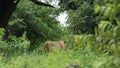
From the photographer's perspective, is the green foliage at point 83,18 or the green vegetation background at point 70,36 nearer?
the green vegetation background at point 70,36

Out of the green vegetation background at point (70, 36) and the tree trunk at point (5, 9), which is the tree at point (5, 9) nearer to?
the tree trunk at point (5, 9)

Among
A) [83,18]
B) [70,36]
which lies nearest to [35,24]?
[83,18]

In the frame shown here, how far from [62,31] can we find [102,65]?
23.9 m

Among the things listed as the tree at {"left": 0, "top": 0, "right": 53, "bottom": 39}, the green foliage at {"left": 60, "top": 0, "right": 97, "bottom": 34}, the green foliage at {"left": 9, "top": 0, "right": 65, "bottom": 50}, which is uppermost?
the tree at {"left": 0, "top": 0, "right": 53, "bottom": 39}

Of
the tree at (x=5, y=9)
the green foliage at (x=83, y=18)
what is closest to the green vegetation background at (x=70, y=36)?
the green foliage at (x=83, y=18)

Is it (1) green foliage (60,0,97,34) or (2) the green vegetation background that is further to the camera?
(1) green foliage (60,0,97,34)

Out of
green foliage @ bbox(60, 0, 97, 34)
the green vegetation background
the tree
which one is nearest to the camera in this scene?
the green vegetation background

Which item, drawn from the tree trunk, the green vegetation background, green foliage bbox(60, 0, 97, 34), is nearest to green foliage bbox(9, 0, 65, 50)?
the green vegetation background

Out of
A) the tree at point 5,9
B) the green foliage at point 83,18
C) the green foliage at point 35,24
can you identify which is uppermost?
the tree at point 5,9

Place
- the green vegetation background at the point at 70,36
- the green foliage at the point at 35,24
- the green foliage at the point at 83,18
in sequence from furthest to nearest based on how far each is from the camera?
the green foliage at the point at 35,24 → the green foliage at the point at 83,18 → the green vegetation background at the point at 70,36

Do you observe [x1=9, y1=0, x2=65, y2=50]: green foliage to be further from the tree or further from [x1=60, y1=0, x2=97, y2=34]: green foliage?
the tree

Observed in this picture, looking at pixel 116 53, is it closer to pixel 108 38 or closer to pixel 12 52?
pixel 108 38

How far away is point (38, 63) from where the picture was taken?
801 cm

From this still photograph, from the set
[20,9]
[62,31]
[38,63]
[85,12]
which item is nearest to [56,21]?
[62,31]
